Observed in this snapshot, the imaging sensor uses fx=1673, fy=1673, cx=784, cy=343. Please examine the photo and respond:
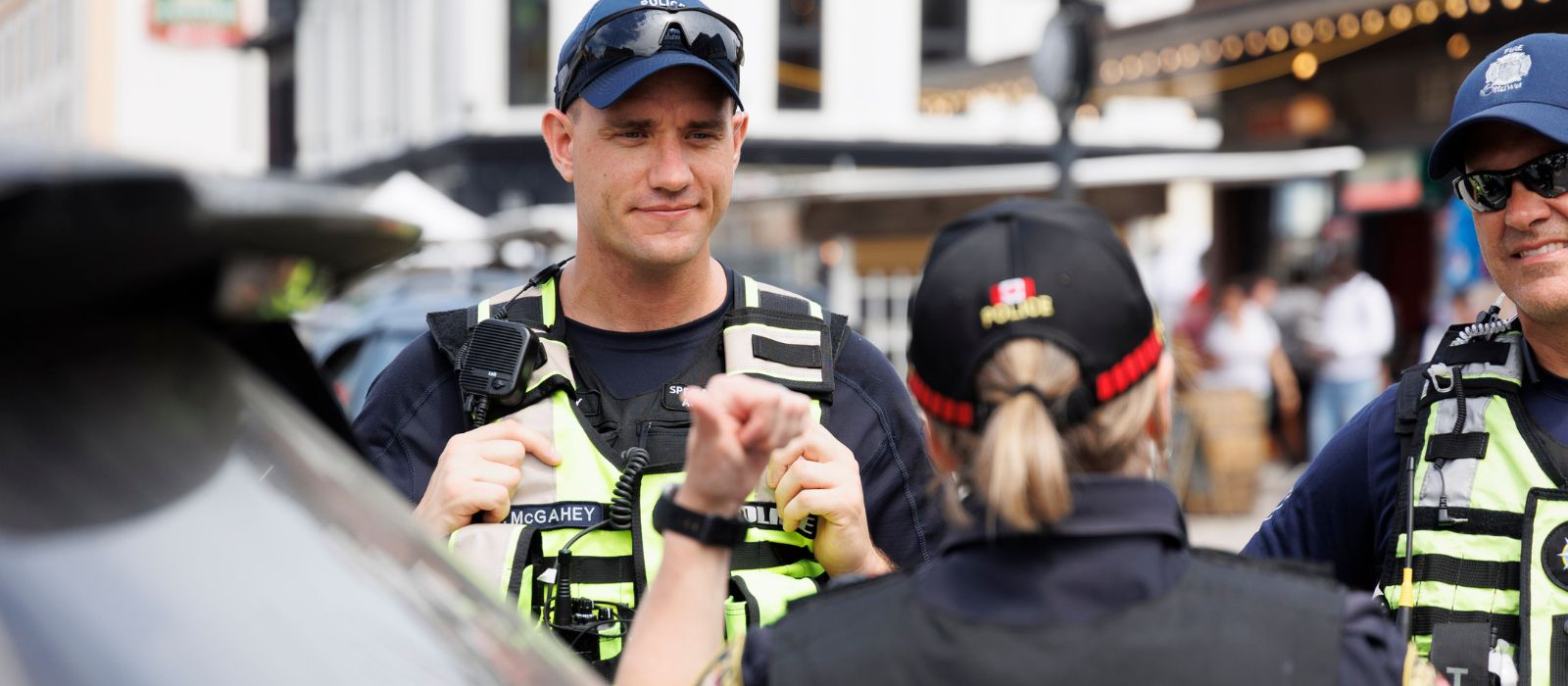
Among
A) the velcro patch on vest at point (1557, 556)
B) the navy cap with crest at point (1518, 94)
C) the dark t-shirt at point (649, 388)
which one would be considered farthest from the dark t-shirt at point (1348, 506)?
the dark t-shirt at point (649, 388)

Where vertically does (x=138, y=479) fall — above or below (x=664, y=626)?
above

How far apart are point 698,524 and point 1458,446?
4.44ft

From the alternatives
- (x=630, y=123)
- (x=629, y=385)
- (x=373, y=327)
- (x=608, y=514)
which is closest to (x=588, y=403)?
(x=629, y=385)

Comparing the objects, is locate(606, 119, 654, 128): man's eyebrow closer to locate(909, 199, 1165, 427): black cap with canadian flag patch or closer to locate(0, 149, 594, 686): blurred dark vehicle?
locate(909, 199, 1165, 427): black cap with canadian flag patch

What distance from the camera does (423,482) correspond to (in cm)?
287

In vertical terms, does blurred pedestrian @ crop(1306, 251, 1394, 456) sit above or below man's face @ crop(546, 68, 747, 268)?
below

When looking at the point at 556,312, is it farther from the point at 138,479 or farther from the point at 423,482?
the point at 138,479

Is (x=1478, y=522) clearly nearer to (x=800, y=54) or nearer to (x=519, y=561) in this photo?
(x=519, y=561)

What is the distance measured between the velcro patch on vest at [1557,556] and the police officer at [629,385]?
0.97 m

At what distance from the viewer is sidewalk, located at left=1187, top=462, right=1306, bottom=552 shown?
10609 millimetres

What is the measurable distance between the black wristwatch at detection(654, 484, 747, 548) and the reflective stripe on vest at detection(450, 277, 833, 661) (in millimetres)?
528

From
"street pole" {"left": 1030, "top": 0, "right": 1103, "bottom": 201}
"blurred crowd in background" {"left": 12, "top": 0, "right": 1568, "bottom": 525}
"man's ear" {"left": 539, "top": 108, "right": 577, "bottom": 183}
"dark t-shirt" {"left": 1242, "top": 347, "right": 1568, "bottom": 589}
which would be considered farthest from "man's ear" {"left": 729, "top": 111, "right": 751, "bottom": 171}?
"street pole" {"left": 1030, "top": 0, "right": 1103, "bottom": 201}

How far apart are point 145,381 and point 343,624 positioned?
0.83ft

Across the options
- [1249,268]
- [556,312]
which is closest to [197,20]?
[1249,268]
